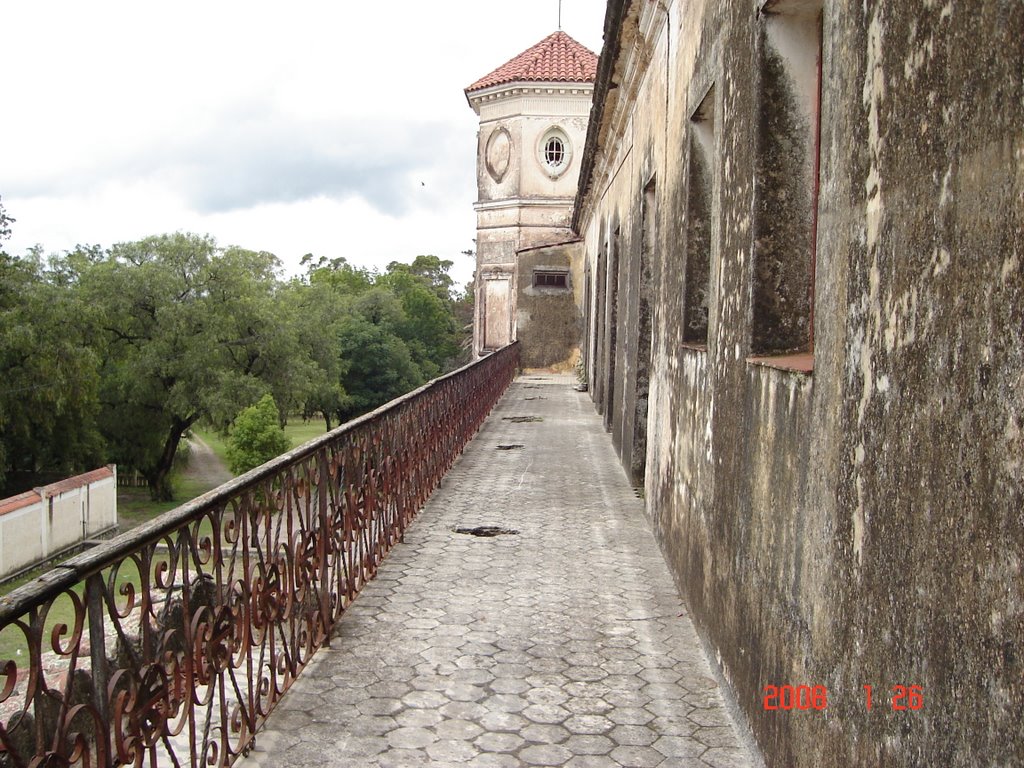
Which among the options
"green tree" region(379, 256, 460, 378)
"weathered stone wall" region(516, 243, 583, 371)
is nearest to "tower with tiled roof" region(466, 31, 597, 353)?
"weathered stone wall" region(516, 243, 583, 371)

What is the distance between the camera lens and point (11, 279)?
2512 cm

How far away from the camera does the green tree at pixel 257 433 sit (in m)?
29.2

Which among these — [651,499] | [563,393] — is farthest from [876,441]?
[563,393]

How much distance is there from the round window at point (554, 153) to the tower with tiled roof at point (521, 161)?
3 centimetres

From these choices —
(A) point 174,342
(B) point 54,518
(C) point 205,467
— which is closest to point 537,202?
(A) point 174,342

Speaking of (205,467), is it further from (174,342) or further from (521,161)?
(521,161)

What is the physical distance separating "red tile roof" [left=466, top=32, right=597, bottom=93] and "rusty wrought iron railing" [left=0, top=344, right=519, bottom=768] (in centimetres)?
2043

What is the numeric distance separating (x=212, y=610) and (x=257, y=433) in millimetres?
27154

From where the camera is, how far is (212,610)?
3.13 m

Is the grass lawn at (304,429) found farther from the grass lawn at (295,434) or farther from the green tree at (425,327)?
the green tree at (425,327)

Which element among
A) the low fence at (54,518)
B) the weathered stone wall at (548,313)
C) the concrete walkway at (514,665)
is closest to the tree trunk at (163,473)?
the low fence at (54,518)

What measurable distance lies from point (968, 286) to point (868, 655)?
94 cm

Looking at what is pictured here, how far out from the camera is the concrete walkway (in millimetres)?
3385

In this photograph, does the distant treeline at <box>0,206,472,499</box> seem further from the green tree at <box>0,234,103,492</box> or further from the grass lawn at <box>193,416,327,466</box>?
the grass lawn at <box>193,416,327,466</box>
